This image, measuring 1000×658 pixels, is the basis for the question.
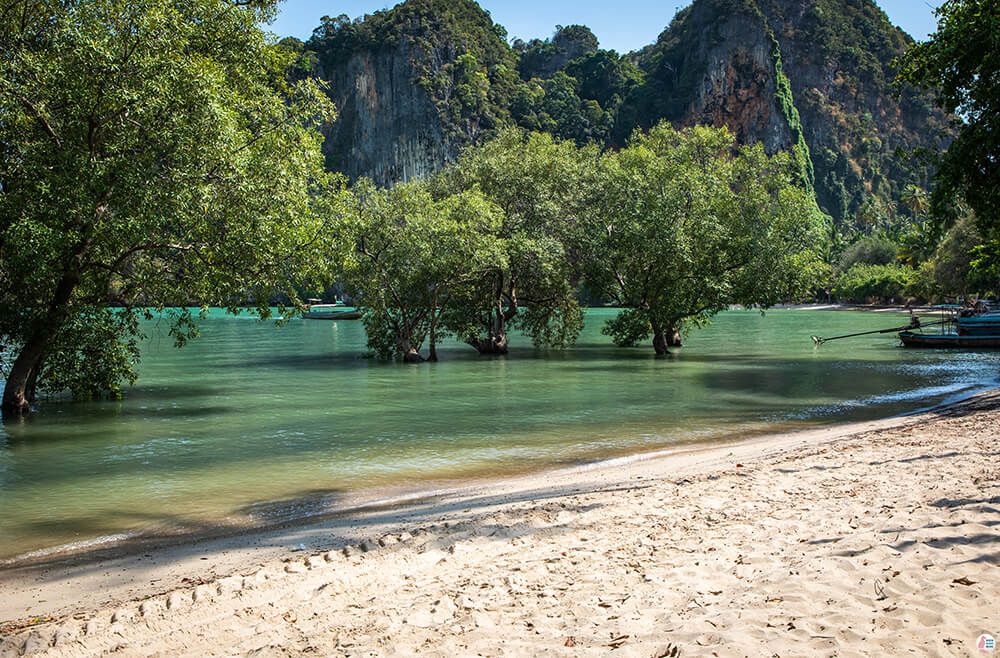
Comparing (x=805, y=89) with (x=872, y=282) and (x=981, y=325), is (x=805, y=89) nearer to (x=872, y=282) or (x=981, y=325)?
(x=872, y=282)

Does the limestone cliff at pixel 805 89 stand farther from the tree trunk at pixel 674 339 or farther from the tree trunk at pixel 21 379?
the tree trunk at pixel 21 379

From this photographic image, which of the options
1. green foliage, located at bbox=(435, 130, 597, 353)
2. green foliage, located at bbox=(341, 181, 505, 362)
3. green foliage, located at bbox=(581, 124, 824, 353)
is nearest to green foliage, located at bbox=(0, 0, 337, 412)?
green foliage, located at bbox=(341, 181, 505, 362)

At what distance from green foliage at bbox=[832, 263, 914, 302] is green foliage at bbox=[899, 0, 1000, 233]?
78.3 m

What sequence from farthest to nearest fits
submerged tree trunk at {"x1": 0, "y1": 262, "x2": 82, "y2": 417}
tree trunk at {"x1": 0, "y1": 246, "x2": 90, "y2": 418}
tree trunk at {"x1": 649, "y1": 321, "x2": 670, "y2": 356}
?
1. tree trunk at {"x1": 649, "y1": 321, "x2": 670, "y2": 356}
2. submerged tree trunk at {"x1": 0, "y1": 262, "x2": 82, "y2": 417}
3. tree trunk at {"x1": 0, "y1": 246, "x2": 90, "y2": 418}

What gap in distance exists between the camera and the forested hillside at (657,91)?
13988 cm

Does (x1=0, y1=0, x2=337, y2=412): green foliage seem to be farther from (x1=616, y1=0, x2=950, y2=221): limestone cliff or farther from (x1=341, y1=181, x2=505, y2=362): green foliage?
(x1=616, y1=0, x2=950, y2=221): limestone cliff

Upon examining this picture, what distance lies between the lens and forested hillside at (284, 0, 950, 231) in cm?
13988

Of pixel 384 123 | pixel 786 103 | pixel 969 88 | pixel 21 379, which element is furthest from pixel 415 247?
pixel 786 103

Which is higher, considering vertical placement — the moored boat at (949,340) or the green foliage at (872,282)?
the green foliage at (872,282)

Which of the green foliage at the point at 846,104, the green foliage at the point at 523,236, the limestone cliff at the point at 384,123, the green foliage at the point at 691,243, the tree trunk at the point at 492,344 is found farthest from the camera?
the green foliage at the point at 846,104

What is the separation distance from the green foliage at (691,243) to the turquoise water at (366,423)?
9.96ft

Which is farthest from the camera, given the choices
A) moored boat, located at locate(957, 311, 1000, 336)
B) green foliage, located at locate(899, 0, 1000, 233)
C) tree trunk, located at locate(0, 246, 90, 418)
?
moored boat, located at locate(957, 311, 1000, 336)

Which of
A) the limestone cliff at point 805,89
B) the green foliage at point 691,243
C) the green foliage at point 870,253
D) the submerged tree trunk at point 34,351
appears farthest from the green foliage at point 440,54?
the submerged tree trunk at point 34,351

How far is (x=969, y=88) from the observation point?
1505 centimetres
